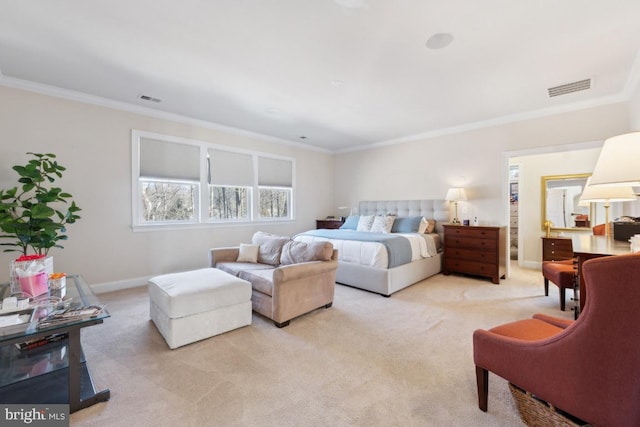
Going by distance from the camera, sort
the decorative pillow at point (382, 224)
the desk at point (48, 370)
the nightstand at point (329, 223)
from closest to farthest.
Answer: the desk at point (48, 370), the decorative pillow at point (382, 224), the nightstand at point (329, 223)

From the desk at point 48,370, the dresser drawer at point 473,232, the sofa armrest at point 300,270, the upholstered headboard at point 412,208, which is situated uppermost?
the upholstered headboard at point 412,208

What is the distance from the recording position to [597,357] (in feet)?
3.48

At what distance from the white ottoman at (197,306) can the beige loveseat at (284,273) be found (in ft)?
0.78

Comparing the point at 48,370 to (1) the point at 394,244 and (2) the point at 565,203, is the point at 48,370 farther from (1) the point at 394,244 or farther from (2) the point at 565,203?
(2) the point at 565,203

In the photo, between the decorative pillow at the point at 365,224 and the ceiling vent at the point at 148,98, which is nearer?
the ceiling vent at the point at 148,98

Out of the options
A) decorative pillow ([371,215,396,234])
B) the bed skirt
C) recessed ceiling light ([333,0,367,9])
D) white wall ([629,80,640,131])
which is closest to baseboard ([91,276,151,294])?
the bed skirt

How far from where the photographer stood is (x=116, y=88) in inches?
134

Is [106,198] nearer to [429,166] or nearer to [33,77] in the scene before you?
[33,77]

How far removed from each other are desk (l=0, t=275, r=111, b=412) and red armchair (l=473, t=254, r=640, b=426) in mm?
2387

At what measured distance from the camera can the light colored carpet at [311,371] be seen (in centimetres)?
156

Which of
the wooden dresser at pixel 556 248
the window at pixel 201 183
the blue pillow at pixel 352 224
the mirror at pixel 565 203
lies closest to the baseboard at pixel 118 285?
the window at pixel 201 183

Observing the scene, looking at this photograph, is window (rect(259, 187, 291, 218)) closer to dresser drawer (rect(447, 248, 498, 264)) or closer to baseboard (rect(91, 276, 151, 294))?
baseboard (rect(91, 276, 151, 294))

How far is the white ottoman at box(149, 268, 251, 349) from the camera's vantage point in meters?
2.29

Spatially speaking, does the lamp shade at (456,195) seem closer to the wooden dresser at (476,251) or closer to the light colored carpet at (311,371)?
the wooden dresser at (476,251)
